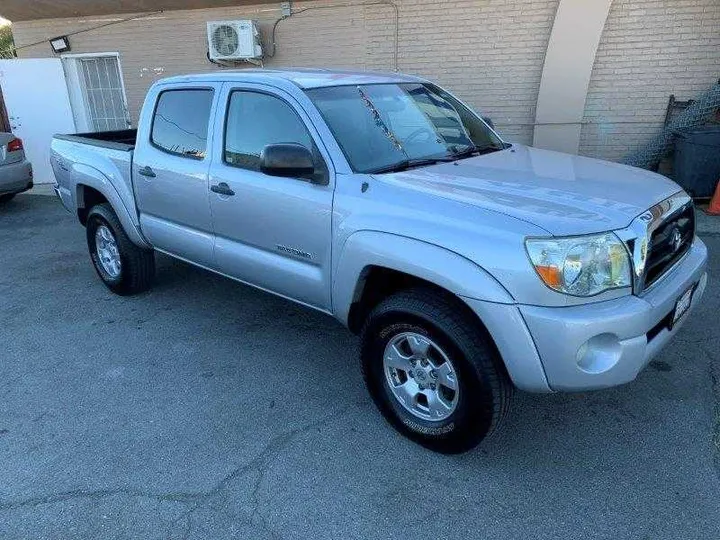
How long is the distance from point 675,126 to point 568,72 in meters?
1.61

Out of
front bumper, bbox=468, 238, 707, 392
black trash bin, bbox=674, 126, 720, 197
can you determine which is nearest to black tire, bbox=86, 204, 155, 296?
front bumper, bbox=468, 238, 707, 392

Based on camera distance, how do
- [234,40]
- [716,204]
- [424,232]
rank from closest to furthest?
[424,232], [716,204], [234,40]

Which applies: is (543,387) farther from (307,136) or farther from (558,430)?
(307,136)

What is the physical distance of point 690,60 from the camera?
7.50 meters

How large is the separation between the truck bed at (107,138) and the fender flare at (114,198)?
0.84ft

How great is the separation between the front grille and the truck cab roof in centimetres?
201

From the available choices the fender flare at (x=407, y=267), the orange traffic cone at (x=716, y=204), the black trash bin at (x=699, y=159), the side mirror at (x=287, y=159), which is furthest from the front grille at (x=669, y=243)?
the black trash bin at (x=699, y=159)

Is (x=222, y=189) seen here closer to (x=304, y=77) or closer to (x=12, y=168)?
(x=304, y=77)

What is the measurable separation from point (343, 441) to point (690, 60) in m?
7.40

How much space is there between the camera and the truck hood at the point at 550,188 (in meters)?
2.49

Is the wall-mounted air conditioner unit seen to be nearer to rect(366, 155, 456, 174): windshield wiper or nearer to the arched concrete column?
the arched concrete column

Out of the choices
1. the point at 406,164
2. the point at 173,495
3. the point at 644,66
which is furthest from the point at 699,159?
the point at 173,495

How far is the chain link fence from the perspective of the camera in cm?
741

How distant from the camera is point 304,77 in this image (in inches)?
142
